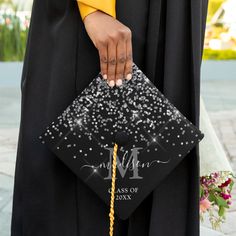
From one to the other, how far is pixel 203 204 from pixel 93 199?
73 centimetres

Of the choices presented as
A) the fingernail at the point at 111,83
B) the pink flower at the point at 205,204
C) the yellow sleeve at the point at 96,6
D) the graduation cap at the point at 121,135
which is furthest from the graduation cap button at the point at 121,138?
the pink flower at the point at 205,204

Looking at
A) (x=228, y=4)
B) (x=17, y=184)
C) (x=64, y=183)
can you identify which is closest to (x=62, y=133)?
(x=64, y=183)

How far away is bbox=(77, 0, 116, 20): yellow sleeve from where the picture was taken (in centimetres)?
155

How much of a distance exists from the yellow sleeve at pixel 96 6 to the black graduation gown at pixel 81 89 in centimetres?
9

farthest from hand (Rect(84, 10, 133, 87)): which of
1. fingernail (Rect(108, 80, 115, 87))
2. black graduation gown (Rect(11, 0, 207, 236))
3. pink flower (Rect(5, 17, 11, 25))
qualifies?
pink flower (Rect(5, 17, 11, 25))

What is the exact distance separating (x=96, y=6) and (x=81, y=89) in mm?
291

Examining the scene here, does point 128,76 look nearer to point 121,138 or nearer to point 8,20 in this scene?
point 121,138

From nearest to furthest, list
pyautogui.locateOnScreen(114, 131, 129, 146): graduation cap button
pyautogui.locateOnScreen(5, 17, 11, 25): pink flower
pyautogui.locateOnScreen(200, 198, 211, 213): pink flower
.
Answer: pyautogui.locateOnScreen(114, 131, 129, 146): graduation cap button → pyautogui.locateOnScreen(200, 198, 211, 213): pink flower → pyautogui.locateOnScreen(5, 17, 11, 25): pink flower

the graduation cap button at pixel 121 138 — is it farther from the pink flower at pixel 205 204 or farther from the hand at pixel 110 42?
the pink flower at pixel 205 204

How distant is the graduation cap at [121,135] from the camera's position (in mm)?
1642

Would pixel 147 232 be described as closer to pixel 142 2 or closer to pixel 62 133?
pixel 62 133

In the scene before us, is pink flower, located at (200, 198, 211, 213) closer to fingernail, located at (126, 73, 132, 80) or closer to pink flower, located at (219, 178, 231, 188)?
pink flower, located at (219, 178, 231, 188)

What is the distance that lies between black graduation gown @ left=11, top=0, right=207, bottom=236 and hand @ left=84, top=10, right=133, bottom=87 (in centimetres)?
13

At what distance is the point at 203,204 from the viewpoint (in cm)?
247
